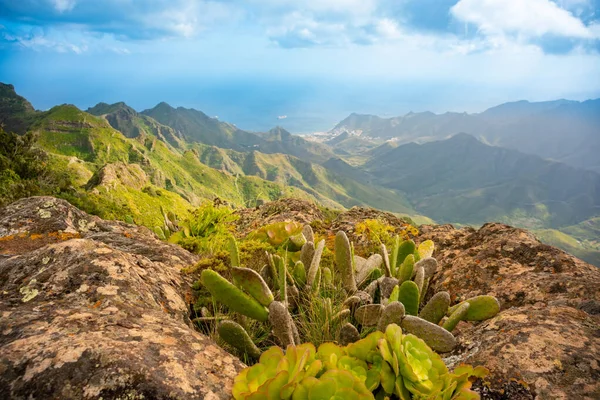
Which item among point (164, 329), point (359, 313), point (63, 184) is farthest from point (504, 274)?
point (63, 184)

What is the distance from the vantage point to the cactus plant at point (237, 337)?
109 inches

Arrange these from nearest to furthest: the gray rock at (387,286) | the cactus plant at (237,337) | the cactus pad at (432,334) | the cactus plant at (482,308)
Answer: the cactus plant at (237,337)
the cactus pad at (432,334)
the cactus plant at (482,308)
the gray rock at (387,286)

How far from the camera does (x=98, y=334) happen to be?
210 centimetres

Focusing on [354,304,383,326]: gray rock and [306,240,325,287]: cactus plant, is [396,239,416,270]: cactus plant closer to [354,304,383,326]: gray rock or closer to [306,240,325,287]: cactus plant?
[306,240,325,287]: cactus plant

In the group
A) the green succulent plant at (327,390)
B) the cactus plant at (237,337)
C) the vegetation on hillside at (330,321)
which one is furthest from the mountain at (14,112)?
the green succulent plant at (327,390)

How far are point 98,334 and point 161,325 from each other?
44 centimetres

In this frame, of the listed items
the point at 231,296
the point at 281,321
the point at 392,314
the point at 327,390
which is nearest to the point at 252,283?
the point at 231,296

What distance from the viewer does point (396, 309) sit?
9.28 feet

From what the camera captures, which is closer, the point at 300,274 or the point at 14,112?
the point at 300,274

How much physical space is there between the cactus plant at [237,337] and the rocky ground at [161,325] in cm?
32

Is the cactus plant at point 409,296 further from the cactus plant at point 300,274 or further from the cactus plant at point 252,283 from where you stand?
the cactus plant at point 252,283

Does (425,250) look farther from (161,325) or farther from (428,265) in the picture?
(161,325)

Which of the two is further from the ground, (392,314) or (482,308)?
(392,314)

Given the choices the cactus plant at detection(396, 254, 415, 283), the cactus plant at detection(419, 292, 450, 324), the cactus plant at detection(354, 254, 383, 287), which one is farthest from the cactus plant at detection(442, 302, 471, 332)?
the cactus plant at detection(354, 254, 383, 287)
